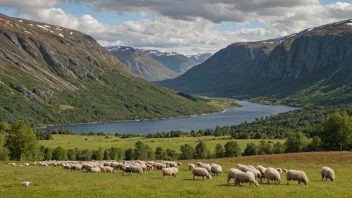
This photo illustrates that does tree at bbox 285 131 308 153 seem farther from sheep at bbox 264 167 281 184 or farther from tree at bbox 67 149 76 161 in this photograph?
tree at bbox 67 149 76 161

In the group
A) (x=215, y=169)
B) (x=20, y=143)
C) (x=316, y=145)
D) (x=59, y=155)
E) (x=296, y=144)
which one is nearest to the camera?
(x=215, y=169)

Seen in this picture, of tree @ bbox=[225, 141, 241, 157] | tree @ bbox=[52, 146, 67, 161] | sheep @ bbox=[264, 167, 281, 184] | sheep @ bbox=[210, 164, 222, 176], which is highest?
sheep @ bbox=[264, 167, 281, 184]

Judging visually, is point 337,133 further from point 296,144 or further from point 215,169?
point 215,169

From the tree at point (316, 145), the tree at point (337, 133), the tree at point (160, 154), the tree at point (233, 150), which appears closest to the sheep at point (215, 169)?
the tree at point (337, 133)

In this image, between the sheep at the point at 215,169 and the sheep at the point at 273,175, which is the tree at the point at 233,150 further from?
the sheep at the point at 273,175

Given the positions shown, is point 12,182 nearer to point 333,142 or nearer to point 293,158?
point 293,158

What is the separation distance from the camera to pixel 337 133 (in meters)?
83.4

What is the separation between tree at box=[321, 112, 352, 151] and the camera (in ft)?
271

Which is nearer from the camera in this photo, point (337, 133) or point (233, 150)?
point (337, 133)

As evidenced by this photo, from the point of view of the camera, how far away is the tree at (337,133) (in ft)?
271

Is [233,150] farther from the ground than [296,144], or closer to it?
closer to it

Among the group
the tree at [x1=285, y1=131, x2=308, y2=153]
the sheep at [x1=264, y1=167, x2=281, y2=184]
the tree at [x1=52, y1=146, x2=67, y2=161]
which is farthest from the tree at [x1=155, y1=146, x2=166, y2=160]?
the sheep at [x1=264, y1=167, x2=281, y2=184]

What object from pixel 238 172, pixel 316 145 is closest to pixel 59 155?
pixel 316 145

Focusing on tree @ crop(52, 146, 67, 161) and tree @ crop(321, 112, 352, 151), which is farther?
tree @ crop(52, 146, 67, 161)
